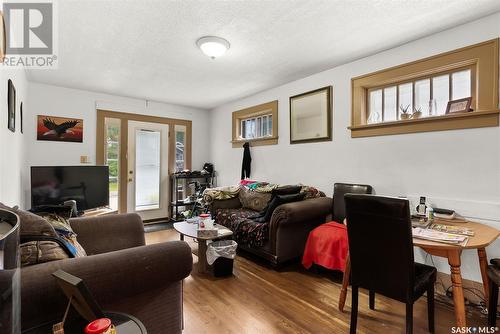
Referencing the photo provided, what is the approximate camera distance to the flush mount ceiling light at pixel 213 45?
242 cm

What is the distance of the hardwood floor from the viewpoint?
1821 millimetres

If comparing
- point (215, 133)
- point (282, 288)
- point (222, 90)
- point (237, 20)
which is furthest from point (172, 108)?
point (282, 288)

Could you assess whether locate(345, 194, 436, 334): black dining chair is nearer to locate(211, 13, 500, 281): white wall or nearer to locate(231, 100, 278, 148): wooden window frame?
locate(211, 13, 500, 281): white wall

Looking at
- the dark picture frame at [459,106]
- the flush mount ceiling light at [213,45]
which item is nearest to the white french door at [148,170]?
the flush mount ceiling light at [213,45]

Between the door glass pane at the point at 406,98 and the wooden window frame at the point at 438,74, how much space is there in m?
0.06

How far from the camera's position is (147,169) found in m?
4.88

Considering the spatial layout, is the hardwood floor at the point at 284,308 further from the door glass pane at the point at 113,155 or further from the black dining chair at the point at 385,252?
the door glass pane at the point at 113,155

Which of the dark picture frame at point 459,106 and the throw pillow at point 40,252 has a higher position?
the dark picture frame at point 459,106

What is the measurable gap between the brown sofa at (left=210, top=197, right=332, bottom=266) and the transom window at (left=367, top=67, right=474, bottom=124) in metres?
1.21

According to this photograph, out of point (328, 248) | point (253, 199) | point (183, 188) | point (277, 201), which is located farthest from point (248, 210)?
point (183, 188)

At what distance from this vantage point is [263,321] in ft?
6.21

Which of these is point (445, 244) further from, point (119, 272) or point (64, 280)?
point (64, 280)

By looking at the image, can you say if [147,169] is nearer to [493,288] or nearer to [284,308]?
[284,308]

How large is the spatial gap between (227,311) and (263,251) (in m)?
0.98
